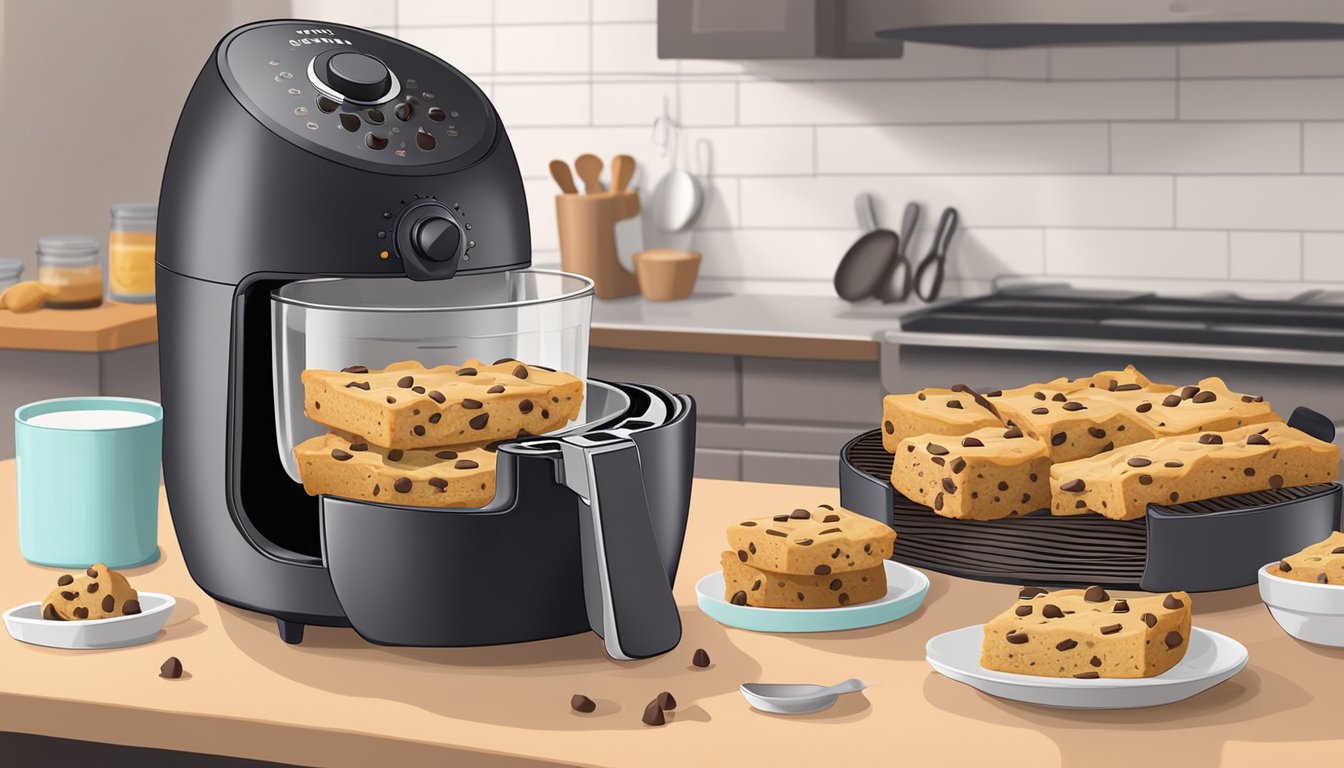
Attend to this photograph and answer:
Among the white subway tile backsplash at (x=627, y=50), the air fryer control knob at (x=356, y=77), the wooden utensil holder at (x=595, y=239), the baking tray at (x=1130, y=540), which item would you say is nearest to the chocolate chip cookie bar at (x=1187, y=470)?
the baking tray at (x=1130, y=540)

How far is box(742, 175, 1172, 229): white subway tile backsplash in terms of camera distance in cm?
332

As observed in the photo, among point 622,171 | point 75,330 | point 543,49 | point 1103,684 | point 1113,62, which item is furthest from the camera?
point 543,49

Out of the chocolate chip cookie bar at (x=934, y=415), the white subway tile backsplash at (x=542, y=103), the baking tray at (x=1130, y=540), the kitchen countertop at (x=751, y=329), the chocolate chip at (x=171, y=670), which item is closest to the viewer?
the chocolate chip at (x=171, y=670)

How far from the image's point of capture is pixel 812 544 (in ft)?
3.61

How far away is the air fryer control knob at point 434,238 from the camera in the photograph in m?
1.17

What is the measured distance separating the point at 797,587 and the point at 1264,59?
8.06 feet

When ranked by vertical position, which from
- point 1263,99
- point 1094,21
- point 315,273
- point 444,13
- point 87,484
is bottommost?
point 87,484

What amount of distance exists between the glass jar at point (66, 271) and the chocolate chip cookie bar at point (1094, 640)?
8.52ft

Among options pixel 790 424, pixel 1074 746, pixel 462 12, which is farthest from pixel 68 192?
pixel 1074 746

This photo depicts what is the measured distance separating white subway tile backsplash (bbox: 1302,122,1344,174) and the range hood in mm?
208

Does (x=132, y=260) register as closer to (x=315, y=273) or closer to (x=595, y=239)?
(x=595, y=239)

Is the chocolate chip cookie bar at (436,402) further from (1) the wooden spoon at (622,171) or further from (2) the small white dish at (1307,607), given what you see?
(1) the wooden spoon at (622,171)

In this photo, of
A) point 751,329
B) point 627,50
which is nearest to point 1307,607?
point 751,329

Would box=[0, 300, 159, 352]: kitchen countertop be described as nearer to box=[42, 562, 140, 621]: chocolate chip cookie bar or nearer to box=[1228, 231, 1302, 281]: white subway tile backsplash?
box=[42, 562, 140, 621]: chocolate chip cookie bar
